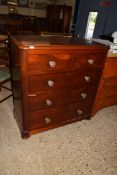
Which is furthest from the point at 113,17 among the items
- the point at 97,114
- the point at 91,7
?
the point at 97,114

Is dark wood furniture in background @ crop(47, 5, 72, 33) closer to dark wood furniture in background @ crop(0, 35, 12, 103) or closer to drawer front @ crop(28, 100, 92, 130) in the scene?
dark wood furniture in background @ crop(0, 35, 12, 103)

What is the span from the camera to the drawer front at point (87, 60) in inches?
69.2

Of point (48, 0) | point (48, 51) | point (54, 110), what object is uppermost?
point (48, 0)

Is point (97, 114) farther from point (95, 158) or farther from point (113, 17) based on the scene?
point (113, 17)

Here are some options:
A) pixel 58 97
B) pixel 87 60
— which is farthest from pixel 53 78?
pixel 87 60

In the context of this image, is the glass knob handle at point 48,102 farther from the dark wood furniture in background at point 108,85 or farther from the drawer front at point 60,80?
the dark wood furniture in background at point 108,85

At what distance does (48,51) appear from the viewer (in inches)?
60.3

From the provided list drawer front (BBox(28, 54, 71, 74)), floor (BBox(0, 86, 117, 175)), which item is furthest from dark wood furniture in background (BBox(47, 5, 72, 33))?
drawer front (BBox(28, 54, 71, 74))

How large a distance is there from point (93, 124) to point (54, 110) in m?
0.76

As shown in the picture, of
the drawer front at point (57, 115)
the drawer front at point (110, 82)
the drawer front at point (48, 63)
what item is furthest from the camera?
the drawer front at point (110, 82)

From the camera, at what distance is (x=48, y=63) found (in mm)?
1601

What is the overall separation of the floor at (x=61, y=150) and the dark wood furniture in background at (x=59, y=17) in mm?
5714

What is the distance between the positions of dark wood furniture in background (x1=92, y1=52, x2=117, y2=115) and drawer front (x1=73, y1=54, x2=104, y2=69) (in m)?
0.18

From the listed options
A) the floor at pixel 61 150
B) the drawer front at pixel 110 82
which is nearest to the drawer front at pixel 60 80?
the drawer front at pixel 110 82
